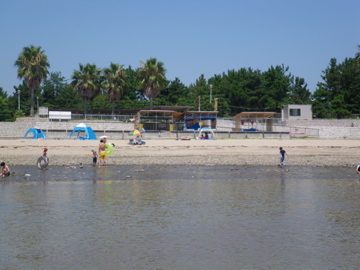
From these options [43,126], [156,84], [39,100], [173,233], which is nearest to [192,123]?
[156,84]

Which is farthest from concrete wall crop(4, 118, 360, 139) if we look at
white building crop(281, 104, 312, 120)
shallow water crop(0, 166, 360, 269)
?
shallow water crop(0, 166, 360, 269)

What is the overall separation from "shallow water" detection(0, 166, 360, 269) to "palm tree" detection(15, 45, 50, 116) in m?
48.0

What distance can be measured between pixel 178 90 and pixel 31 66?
30.5 meters

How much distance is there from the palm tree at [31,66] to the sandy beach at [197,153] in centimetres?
2872

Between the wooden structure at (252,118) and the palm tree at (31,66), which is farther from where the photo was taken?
the palm tree at (31,66)

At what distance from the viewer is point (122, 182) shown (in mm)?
21703

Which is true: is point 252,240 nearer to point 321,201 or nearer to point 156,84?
point 321,201

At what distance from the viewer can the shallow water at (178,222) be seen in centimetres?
1020

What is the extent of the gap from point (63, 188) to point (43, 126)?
3874 cm

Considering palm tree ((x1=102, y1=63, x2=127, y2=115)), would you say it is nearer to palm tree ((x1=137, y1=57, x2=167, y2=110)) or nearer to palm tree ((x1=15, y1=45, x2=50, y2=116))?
palm tree ((x1=137, y1=57, x2=167, y2=110))

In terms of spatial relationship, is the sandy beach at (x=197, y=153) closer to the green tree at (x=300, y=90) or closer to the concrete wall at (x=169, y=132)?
the concrete wall at (x=169, y=132)

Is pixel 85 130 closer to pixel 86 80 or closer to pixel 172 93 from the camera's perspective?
pixel 86 80

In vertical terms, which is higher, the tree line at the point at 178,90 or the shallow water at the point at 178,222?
the tree line at the point at 178,90

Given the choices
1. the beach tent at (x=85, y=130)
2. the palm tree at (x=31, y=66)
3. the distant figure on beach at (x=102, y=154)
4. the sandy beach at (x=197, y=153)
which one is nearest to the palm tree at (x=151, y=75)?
the palm tree at (x=31, y=66)
